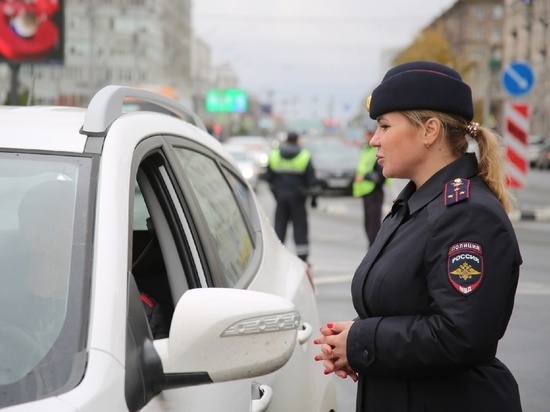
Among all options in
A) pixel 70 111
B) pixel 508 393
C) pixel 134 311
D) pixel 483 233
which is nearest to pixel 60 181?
pixel 134 311

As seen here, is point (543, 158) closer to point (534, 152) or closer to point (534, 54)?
point (534, 152)

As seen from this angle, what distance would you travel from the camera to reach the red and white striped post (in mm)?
17797

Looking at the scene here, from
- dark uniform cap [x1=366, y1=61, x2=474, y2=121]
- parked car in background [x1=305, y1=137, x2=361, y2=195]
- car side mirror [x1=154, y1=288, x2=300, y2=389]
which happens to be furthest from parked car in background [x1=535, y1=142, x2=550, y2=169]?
car side mirror [x1=154, y1=288, x2=300, y2=389]

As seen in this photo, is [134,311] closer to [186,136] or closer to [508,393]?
[508,393]

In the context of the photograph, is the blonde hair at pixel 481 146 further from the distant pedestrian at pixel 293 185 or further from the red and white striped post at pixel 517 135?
the red and white striped post at pixel 517 135

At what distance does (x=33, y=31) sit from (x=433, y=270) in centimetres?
2161

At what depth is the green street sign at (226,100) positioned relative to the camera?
4080 inches

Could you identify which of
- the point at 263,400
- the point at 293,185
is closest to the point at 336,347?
the point at 263,400

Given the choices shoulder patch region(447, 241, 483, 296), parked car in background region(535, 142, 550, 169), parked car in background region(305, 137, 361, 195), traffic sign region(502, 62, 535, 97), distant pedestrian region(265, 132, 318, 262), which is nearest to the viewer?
shoulder patch region(447, 241, 483, 296)

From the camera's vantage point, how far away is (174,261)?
10.7ft

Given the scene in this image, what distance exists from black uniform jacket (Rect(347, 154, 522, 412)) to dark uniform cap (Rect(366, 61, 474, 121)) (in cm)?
16

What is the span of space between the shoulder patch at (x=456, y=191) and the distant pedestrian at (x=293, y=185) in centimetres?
972

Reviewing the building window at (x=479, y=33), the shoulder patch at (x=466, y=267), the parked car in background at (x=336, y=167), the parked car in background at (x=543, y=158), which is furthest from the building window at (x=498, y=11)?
the shoulder patch at (x=466, y=267)

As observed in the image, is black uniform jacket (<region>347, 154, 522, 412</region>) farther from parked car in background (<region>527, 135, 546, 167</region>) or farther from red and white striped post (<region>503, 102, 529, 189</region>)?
parked car in background (<region>527, 135, 546, 167</region>)
